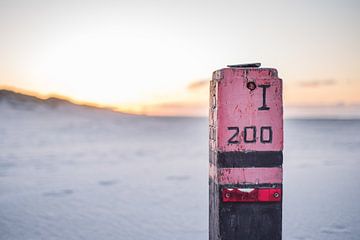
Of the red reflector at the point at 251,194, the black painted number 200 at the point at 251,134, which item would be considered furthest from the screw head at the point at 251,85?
the red reflector at the point at 251,194

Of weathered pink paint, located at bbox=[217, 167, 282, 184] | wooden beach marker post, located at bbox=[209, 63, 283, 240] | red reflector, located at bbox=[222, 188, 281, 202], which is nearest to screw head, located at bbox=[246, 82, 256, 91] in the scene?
wooden beach marker post, located at bbox=[209, 63, 283, 240]

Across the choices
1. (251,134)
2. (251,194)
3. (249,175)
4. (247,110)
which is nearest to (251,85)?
(247,110)

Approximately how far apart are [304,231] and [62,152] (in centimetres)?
1288

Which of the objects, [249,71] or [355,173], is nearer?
[249,71]

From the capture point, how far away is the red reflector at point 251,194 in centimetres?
329

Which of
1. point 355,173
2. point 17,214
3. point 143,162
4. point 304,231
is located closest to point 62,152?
point 143,162

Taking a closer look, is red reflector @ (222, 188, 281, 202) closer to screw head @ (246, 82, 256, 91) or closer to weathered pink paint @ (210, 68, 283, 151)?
weathered pink paint @ (210, 68, 283, 151)

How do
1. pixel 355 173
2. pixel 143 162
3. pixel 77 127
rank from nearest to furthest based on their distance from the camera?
pixel 355 173 < pixel 143 162 < pixel 77 127

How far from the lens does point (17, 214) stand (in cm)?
725

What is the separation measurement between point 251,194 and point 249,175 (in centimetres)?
15

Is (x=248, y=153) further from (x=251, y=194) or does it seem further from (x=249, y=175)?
(x=251, y=194)

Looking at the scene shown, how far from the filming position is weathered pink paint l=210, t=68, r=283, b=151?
→ 330cm

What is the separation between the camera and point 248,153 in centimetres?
331

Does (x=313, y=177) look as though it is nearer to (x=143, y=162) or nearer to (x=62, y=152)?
(x=143, y=162)
